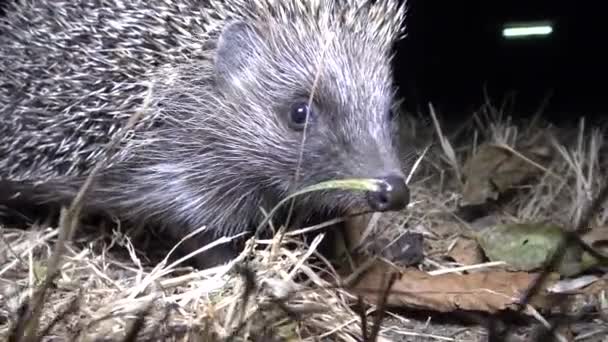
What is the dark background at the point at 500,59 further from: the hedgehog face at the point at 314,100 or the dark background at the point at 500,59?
the hedgehog face at the point at 314,100

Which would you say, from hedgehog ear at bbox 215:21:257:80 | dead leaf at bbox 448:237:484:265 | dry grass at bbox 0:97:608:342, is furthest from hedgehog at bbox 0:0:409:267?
dead leaf at bbox 448:237:484:265

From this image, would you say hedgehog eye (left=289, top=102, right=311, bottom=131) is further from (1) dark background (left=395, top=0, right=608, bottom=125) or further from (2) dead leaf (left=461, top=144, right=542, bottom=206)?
(1) dark background (left=395, top=0, right=608, bottom=125)

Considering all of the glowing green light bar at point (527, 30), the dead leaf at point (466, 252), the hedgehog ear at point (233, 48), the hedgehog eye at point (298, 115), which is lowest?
the dead leaf at point (466, 252)

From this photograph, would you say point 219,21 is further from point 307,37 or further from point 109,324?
point 109,324

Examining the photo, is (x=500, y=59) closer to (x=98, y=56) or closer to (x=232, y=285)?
(x=98, y=56)

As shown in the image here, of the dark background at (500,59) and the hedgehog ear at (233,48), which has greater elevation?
the hedgehog ear at (233,48)

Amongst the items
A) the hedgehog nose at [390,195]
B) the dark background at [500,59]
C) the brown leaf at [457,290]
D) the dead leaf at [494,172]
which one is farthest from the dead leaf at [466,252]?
the dark background at [500,59]

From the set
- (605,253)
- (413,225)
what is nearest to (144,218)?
(413,225)
